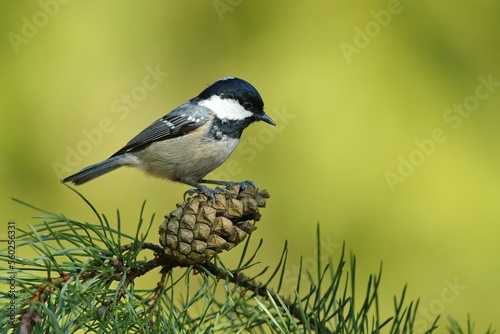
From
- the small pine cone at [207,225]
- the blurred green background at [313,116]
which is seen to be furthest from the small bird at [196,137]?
the small pine cone at [207,225]

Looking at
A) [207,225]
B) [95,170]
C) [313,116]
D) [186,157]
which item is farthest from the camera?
[313,116]

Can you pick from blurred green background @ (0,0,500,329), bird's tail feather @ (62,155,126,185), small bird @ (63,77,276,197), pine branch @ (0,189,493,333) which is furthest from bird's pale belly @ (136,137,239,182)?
pine branch @ (0,189,493,333)

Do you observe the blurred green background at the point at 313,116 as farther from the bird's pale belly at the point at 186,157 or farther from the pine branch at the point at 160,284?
the pine branch at the point at 160,284

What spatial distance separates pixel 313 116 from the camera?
2316mm

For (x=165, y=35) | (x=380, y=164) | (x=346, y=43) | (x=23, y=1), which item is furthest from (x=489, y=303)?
(x=23, y=1)

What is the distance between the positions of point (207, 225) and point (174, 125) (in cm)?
105

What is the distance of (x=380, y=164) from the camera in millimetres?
2258

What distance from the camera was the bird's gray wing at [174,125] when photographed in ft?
7.09

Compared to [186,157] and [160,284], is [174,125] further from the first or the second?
[160,284]

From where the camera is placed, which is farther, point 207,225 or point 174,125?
point 174,125

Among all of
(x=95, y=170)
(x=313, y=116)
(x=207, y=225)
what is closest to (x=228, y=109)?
(x=313, y=116)

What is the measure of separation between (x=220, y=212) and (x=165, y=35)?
1.50m

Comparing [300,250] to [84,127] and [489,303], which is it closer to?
[489,303]

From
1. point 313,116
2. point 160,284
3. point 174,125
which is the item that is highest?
point 174,125
